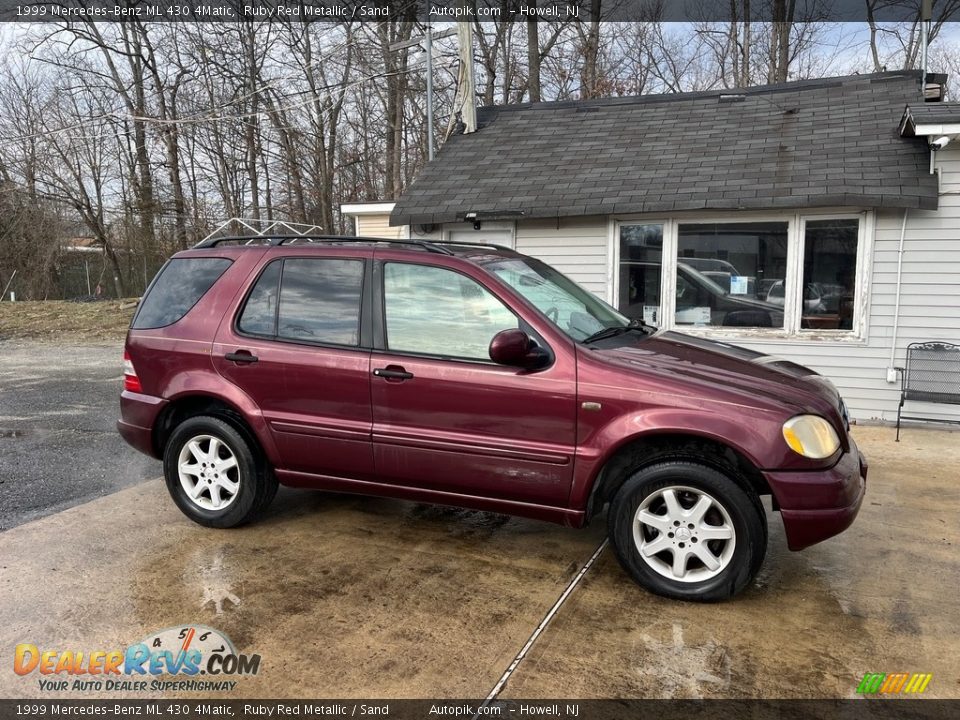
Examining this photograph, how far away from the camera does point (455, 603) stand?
3.34m

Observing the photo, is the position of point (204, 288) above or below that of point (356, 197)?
below

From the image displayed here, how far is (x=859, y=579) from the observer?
3643 millimetres

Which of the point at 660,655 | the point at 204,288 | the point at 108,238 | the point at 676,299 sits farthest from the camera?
the point at 108,238

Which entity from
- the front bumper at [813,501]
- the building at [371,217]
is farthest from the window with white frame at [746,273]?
the building at [371,217]

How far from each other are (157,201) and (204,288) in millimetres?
23591

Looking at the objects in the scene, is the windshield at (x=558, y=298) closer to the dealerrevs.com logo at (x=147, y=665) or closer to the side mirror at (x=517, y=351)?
the side mirror at (x=517, y=351)

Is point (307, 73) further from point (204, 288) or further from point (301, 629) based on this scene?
point (301, 629)

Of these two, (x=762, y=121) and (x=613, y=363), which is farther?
(x=762, y=121)

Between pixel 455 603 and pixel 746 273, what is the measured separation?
592 cm

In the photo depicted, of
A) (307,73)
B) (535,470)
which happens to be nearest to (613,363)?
(535,470)

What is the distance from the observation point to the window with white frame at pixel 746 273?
7.41 metres

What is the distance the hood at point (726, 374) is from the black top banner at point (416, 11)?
53.6ft

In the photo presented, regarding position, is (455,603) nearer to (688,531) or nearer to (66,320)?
(688,531)

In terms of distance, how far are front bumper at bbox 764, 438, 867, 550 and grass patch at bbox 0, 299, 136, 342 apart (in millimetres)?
15422
